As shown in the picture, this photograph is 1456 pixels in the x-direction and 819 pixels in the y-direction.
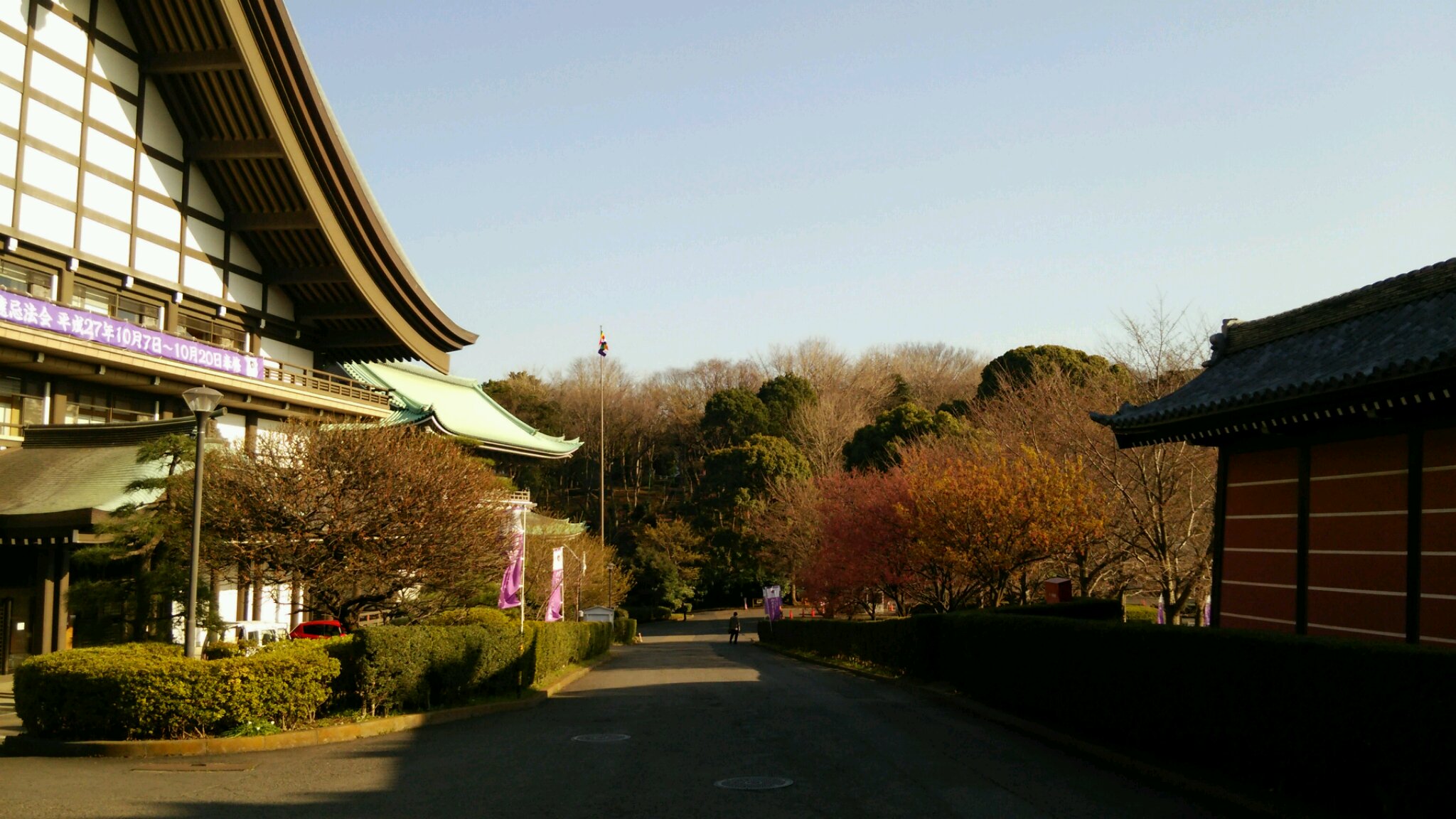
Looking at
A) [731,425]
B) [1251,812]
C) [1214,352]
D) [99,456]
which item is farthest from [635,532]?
[1251,812]

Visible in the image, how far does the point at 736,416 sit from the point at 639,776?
211ft

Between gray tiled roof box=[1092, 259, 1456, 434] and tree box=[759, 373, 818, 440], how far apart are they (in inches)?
2302

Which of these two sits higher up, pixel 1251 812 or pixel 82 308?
pixel 82 308

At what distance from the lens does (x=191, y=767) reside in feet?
38.4

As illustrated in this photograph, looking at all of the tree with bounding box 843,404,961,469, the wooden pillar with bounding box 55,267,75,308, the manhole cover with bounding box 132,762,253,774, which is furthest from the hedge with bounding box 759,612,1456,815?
the tree with bounding box 843,404,961,469

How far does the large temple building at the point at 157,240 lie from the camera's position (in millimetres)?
21672

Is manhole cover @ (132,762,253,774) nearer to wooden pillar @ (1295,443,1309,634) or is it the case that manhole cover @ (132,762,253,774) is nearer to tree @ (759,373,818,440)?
wooden pillar @ (1295,443,1309,634)

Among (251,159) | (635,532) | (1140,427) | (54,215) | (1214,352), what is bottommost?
(635,532)

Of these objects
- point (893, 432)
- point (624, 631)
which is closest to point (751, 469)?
point (893, 432)

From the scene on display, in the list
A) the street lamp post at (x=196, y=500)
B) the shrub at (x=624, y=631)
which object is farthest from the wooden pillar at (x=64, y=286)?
the shrub at (x=624, y=631)

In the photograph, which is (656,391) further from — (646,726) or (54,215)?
(646,726)

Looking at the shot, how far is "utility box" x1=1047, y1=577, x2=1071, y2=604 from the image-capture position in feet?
76.6

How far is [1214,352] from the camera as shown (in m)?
17.7

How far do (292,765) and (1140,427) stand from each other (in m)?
11.6
